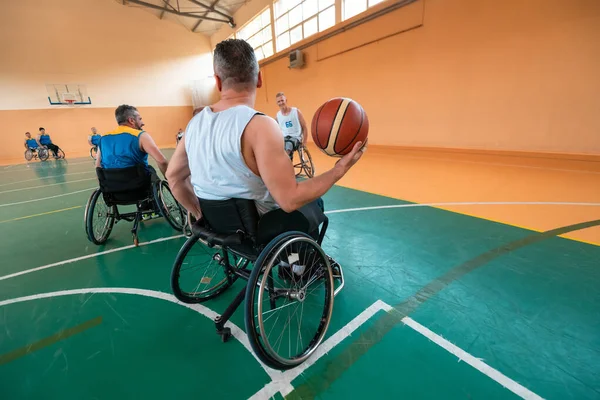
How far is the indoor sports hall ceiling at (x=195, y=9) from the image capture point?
44.3 ft

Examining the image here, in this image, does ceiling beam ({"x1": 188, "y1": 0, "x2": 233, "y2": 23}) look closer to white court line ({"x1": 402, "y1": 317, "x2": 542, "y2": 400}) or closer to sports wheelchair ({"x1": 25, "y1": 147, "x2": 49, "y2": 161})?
sports wheelchair ({"x1": 25, "y1": 147, "x2": 49, "y2": 161})

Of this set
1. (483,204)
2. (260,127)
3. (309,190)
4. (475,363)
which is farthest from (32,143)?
(475,363)

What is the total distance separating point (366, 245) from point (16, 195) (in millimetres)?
6589

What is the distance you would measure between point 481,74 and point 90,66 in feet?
57.8

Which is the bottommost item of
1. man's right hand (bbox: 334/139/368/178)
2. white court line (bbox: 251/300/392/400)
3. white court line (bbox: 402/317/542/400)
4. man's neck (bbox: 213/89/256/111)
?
white court line (bbox: 402/317/542/400)

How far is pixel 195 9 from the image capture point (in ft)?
47.0

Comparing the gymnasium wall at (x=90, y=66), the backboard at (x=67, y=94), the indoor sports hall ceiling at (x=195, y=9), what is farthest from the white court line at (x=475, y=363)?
the backboard at (x=67, y=94)

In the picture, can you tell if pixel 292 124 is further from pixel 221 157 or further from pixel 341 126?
pixel 221 157

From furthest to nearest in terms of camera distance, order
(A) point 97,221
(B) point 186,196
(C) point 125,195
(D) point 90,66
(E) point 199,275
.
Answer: (D) point 90,66 → (A) point 97,221 → (C) point 125,195 → (E) point 199,275 → (B) point 186,196

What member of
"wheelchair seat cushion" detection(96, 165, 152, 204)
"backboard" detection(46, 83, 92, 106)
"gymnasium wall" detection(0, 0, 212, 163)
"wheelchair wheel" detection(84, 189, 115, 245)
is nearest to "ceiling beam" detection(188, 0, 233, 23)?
"gymnasium wall" detection(0, 0, 212, 163)

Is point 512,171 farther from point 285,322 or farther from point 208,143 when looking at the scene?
point 208,143

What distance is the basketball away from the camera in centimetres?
177

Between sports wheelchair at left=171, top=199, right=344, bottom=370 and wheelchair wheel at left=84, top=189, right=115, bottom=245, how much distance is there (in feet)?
4.78

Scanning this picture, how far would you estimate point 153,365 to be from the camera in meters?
1.36
